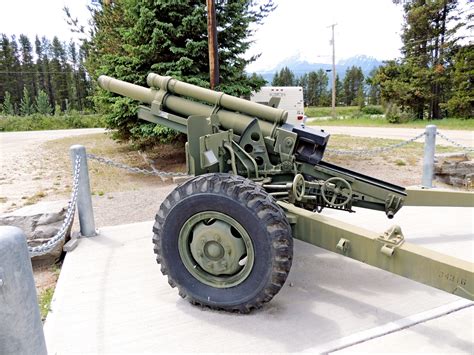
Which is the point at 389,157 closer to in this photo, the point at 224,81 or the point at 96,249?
the point at 224,81

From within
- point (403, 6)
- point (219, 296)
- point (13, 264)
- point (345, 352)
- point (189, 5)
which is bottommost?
point (345, 352)

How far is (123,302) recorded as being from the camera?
2.81 m

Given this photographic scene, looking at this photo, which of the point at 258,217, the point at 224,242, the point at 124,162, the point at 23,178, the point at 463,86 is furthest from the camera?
the point at 463,86

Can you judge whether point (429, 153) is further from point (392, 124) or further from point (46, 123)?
point (46, 123)

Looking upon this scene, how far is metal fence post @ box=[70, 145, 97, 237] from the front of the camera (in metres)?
4.00

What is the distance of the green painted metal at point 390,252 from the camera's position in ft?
6.81

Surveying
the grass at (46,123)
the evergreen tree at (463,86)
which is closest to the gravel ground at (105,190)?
the evergreen tree at (463,86)

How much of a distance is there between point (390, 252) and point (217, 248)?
→ 1071mm

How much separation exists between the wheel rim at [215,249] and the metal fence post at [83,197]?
1896mm

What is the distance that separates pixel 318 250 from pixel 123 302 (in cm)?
188

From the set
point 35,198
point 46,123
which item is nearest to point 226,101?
point 35,198

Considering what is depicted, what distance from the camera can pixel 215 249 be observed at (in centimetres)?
255

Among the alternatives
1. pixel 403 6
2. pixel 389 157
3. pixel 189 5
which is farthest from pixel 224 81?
pixel 403 6

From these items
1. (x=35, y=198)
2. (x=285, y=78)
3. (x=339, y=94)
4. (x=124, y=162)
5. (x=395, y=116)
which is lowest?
(x=35, y=198)
